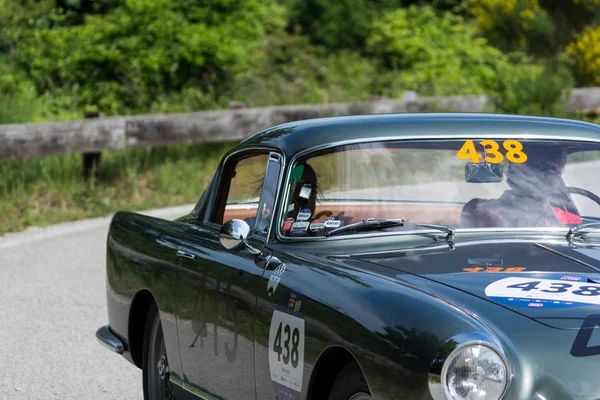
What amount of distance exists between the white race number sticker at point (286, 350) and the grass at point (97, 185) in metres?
7.99

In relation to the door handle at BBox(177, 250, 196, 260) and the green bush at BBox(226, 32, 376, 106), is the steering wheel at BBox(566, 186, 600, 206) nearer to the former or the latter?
the door handle at BBox(177, 250, 196, 260)

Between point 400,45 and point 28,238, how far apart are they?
49.8 ft

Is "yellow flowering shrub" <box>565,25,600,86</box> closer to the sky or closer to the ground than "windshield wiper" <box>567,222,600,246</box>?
closer to the ground

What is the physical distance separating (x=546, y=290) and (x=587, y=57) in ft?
81.7

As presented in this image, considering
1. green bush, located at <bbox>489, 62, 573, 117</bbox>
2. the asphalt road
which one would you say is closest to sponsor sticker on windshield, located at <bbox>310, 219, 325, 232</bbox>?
the asphalt road

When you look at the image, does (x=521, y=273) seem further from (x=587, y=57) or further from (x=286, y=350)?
(x=587, y=57)

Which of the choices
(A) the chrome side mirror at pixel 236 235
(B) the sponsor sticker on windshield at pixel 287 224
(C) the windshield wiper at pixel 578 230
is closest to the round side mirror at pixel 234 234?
(A) the chrome side mirror at pixel 236 235

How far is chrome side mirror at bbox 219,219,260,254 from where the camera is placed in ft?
16.0

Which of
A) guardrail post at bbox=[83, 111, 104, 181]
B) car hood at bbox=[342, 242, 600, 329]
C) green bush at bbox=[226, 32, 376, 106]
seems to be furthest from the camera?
green bush at bbox=[226, 32, 376, 106]

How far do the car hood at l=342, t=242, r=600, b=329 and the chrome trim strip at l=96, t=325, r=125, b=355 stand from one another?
6.58 ft

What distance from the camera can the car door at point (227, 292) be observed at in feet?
15.3

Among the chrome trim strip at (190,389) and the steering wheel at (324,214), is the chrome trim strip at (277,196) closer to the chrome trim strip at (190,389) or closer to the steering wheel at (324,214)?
the steering wheel at (324,214)

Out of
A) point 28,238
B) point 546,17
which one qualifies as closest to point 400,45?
point 546,17

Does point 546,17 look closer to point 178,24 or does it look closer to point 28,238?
point 178,24
